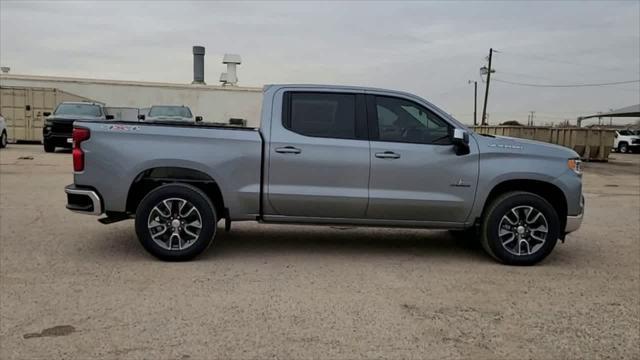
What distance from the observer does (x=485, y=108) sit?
52.0m

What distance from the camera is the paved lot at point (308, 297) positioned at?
392 centimetres

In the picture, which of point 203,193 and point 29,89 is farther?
point 29,89

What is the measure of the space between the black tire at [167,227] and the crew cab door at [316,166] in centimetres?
64

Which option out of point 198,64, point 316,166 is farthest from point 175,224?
point 198,64

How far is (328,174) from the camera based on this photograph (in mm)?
6062

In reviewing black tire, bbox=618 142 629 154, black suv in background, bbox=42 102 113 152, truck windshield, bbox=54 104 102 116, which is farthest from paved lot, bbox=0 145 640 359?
black tire, bbox=618 142 629 154

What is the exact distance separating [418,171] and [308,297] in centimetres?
200

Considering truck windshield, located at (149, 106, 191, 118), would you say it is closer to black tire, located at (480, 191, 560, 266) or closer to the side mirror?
the side mirror

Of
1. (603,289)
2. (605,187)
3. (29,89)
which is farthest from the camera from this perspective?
(29,89)

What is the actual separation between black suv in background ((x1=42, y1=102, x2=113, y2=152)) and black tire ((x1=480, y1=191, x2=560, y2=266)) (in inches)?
666

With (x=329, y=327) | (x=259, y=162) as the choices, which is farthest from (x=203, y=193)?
(x=329, y=327)

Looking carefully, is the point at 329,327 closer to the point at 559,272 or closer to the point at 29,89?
the point at 559,272

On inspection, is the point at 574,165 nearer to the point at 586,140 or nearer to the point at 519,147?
the point at 519,147

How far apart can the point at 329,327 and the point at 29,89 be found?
26.5m
